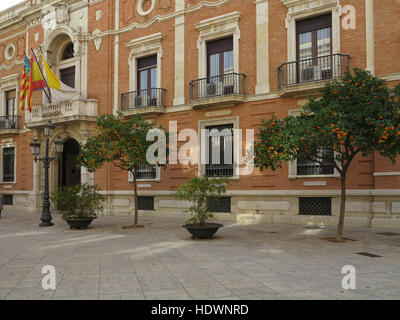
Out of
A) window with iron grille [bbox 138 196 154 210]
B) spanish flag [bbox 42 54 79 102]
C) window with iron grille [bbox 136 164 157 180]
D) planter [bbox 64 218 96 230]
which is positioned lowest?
planter [bbox 64 218 96 230]

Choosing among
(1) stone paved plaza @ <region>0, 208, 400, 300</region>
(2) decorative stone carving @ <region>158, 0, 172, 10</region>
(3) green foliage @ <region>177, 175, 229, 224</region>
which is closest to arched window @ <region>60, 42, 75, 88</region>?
(2) decorative stone carving @ <region>158, 0, 172, 10</region>

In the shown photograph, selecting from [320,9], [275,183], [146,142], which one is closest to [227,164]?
[275,183]

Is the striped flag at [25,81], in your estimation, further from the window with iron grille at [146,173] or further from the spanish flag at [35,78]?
the window with iron grille at [146,173]

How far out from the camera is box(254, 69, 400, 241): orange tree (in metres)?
8.42

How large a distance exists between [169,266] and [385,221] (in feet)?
26.8

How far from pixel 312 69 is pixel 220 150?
189 inches

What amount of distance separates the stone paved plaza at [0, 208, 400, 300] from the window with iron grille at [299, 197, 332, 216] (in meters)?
1.51

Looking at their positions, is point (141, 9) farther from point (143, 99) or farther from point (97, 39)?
point (143, 99)

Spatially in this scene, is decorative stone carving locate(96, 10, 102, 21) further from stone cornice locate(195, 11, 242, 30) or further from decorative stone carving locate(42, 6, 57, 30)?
stone cornice locate(195, 11, 242, 30)

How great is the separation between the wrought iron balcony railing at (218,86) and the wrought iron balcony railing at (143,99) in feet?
5.53

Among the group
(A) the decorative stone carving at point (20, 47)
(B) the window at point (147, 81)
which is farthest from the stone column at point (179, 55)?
(A) the decorative stone carving at point (20, 47)

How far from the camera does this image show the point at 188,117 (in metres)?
16.3

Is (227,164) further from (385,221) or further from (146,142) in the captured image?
(385,221)

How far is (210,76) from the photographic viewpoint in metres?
16.2
